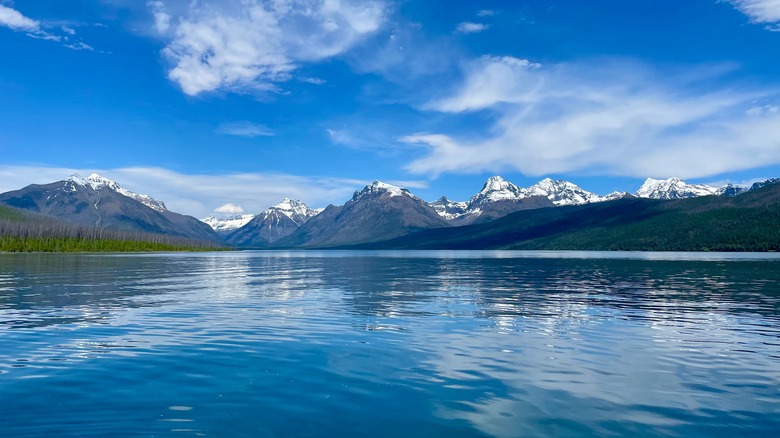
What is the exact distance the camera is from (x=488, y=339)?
34.5 meters

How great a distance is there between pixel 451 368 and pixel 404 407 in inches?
277

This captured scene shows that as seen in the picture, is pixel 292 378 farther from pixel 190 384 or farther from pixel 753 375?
pixel 753 375

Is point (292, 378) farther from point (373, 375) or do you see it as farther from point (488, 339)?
point (488, 339)

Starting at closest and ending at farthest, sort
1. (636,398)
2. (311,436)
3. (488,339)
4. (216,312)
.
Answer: (311,436), (636,398), (488,339), (216,312)

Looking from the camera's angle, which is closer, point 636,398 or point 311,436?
point 311,436

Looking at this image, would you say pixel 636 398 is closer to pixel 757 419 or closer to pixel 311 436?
pixel 757 419

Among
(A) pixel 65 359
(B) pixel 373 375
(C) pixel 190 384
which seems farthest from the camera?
(A) pixel 65 359

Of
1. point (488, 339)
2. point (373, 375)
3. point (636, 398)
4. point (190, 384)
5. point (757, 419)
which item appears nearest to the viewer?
point (757, 419)

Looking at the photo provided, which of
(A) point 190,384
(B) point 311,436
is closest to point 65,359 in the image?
(A) point 190,384

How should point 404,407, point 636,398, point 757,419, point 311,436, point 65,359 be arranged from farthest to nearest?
1. point 65,359
2. point 636,398
3. point 404,407
4. point 757,419
5. point 311,436

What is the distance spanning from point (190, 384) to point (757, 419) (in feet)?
72.0

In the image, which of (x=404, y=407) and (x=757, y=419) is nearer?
(x=757, y=419)

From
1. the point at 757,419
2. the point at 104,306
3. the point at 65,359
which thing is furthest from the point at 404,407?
the point at 104,306

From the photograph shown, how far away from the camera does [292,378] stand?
2412 cm
